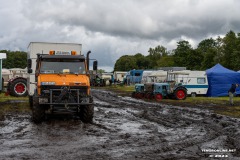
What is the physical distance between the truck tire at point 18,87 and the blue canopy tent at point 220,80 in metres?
16.9

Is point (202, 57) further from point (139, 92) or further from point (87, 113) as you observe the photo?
point (87, 113)

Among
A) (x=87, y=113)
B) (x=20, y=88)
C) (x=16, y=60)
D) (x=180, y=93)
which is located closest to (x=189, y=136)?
(x=87, y=113)

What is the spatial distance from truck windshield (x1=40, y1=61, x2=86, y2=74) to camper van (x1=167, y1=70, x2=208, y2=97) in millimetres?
18463

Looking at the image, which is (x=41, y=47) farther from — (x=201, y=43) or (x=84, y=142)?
(x=201, y=43)

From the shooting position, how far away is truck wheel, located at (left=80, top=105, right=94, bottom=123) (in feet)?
47.6

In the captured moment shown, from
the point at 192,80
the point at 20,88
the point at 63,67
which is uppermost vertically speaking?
the point at 63,67

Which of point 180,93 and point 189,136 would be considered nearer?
point 189,136

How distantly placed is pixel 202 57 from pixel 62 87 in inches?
3475

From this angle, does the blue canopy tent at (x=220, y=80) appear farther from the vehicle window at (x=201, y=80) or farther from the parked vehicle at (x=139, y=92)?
the parked vehicle at (x=139, y=92)

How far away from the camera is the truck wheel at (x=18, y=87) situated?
1042 inches

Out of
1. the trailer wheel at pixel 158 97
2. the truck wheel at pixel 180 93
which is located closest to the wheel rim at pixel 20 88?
the trailer wheel at pixel 158 97

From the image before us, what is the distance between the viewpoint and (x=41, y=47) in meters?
19.8

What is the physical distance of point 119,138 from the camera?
11180 millimetres

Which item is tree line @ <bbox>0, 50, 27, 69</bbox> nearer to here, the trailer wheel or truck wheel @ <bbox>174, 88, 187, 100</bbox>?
the trailer wheel
